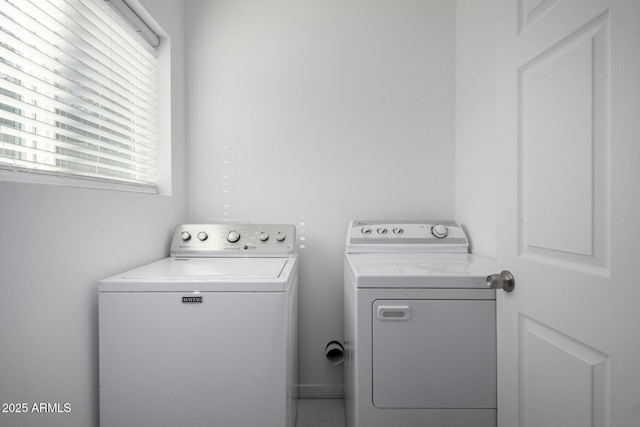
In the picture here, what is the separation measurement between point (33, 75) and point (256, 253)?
43.3 inches

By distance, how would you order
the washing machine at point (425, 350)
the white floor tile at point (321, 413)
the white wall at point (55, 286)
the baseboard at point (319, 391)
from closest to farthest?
1. the white wall at point (55, 286)
2. the washing machine at point (425, 350)
3. the white floor tile at point (321, 413)
4. the baseboard at point (319, 391)

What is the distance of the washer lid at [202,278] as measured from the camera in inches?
40.8

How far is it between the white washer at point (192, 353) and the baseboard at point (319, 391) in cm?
87

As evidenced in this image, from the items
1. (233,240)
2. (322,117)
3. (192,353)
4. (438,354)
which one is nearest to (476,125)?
(322,117)

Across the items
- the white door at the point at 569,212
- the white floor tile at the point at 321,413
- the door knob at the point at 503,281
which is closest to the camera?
the white door at the point at 569,212

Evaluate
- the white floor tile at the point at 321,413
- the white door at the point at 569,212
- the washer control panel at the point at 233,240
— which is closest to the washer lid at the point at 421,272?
the white door at the point at 569,212

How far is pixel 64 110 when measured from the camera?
1.05 metres

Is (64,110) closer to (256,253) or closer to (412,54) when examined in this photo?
(256,253)

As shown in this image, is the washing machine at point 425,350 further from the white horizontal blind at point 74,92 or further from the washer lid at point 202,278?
the white horizontal blind at point 74,92

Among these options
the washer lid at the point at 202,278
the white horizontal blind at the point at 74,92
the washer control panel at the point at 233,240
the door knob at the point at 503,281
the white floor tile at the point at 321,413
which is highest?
the white horizontal blind at the point at 74,92

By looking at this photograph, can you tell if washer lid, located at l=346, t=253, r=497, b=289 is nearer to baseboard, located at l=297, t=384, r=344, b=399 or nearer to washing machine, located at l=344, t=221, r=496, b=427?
washing machine, located at l=344, t=221, r=496, b=427

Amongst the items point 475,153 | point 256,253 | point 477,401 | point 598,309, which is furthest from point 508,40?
point 256,253

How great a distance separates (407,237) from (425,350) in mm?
718

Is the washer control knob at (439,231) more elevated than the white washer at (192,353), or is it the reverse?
the washer control knob at (439,231)
